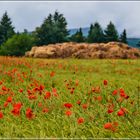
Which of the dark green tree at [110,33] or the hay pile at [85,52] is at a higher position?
the dark green tree at [110,33]

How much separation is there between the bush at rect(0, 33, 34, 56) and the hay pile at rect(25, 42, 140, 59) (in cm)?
2308

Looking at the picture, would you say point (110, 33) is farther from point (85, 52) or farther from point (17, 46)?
point (85, 52)

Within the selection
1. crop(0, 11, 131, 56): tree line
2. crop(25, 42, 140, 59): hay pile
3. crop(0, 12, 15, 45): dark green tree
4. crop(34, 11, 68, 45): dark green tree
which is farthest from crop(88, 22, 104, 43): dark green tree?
crop(25, 42, 140, 59): hay pile

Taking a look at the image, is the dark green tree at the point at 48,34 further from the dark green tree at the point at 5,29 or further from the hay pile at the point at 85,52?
the hay pile at the point at 85,52

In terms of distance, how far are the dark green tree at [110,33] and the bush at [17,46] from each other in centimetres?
1251

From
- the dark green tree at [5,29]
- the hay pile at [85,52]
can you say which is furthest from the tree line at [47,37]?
the hay pile at [85,52]

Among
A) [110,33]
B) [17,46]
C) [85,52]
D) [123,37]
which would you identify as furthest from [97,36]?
[85,52]

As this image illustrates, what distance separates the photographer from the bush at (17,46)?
6344 centimetres

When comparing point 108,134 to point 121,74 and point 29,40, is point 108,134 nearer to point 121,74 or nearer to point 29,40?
point 121,74

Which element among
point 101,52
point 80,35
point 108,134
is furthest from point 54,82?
point 80,35

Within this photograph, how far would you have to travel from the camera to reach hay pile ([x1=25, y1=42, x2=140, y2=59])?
125ft

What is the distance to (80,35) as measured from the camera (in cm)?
7106

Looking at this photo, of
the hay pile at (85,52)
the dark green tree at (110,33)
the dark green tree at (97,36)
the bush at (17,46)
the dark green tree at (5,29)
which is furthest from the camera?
the dark green tree at (5,29)

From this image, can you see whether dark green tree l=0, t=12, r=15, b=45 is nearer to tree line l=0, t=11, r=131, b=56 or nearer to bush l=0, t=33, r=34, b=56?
tree line l=0, t=11, r=131, b=56
